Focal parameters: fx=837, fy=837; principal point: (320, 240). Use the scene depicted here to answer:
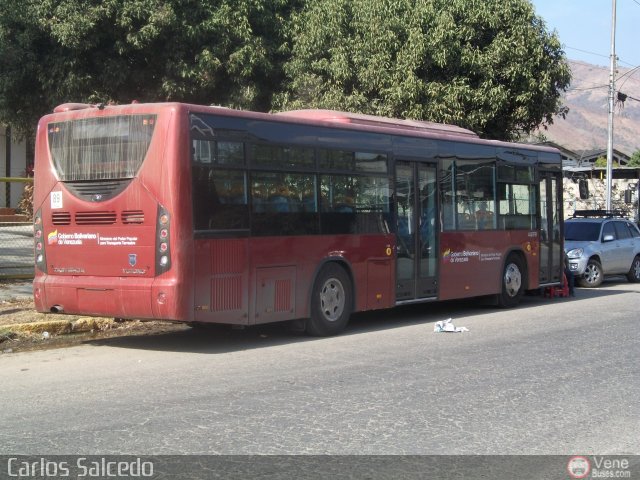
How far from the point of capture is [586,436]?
21.5 ft

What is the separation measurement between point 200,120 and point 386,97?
10229 millimetres

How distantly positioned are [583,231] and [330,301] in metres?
11.3

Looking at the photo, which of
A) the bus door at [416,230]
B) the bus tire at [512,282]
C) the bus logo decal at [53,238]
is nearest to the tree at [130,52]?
the bus door at [416,230]

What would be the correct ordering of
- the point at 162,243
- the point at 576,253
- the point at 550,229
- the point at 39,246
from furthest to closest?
the point at 576,253, the point at 550,229, the point at 39,246, the point at 162,243

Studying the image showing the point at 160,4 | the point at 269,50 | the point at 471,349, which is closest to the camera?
the point at 471,349

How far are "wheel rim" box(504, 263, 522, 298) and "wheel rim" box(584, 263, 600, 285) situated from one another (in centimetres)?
495

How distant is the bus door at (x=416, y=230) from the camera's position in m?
13.1

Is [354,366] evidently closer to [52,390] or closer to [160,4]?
[52,390]

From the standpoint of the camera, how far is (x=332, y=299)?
1177cm

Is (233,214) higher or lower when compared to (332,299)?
higher

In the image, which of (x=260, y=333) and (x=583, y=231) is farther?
(x=583, y=231)

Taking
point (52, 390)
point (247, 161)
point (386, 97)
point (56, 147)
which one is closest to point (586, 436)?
point (52, 390)

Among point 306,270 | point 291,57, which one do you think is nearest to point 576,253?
point 291,57

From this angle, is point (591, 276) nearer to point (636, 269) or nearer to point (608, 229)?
point (608, 229)
